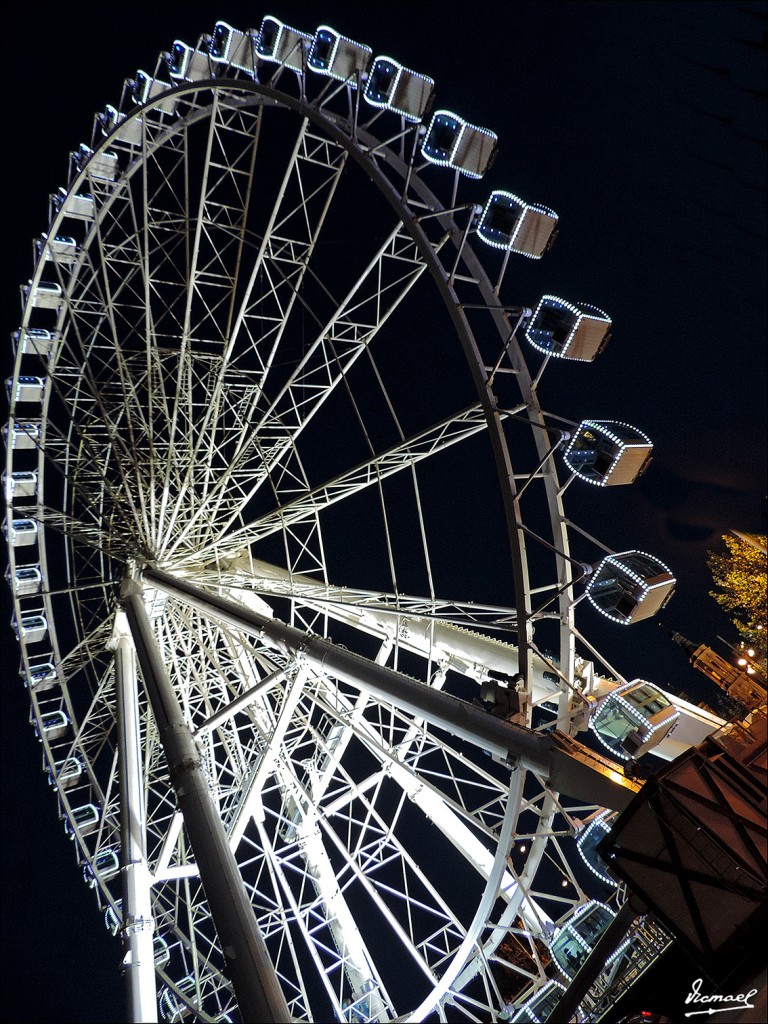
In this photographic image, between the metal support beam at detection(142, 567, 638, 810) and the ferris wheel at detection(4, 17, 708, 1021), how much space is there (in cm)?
4

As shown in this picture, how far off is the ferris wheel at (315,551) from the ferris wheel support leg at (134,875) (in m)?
0.04

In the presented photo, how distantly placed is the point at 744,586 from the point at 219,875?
19251 millimetres

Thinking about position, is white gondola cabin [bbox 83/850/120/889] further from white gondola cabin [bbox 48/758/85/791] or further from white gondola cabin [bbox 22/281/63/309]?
white gondola cabin [bbox 22/281/63/309]

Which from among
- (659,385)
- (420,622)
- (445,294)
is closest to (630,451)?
(445,294)

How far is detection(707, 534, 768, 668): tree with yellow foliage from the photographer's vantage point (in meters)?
20.2

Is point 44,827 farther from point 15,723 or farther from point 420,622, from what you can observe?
point 420,622

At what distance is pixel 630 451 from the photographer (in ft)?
27.7

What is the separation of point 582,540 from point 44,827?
Answer: 21.7m

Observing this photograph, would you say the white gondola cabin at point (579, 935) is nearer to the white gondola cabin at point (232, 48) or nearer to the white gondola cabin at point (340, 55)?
the white gondola cabin at point (340, 55)

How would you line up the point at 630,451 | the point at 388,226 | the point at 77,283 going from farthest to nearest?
the point at 388,226, the point at 77,283, the point at 630,451

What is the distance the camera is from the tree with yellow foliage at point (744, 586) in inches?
795

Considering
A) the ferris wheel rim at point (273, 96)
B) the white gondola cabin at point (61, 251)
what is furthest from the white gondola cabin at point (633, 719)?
the white gondola cabin at point (61, 251)

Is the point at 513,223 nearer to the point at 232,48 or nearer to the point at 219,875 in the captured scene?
the point at 232,48

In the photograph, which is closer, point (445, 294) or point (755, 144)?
point (445, 294)
